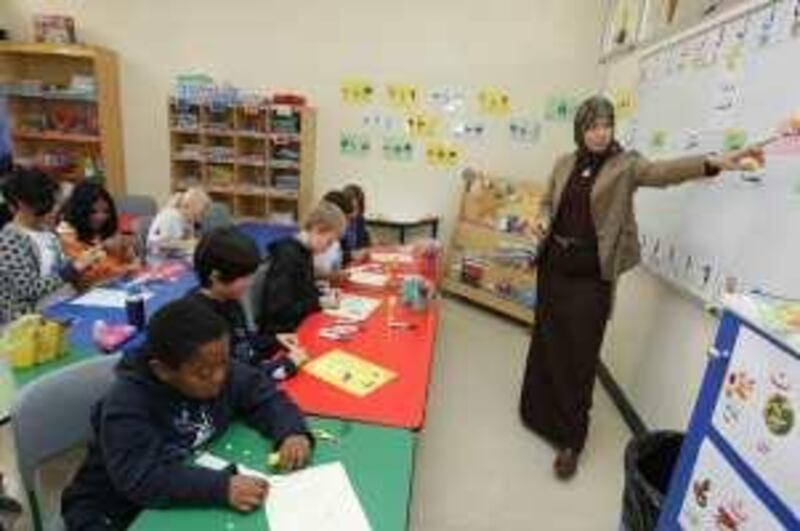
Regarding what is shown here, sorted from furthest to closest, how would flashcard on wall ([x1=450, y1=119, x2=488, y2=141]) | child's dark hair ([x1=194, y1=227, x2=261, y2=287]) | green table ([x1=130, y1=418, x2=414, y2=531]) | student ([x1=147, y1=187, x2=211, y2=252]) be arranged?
flashcard on wall ([x1=450, y1=119, x2=488, y2=141])
student ([x1=147, y1=187, x2=211, y2=252])
child's dark hair ([x1=194, y1=227, x2=261, y2=287])
green table ([x1=130, y1=418, x2=414, y2=531])

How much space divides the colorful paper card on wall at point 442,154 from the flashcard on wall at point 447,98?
30 cm

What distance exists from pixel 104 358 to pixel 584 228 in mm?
2024

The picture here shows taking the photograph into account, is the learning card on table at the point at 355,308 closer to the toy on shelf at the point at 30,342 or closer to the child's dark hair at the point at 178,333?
the toy on shelf at the point at 30,342

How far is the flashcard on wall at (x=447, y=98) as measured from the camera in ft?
17.5

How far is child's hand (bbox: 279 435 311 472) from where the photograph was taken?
4.68 feet

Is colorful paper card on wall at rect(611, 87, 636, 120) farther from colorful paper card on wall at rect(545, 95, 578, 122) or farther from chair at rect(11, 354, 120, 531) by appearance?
chair at rect(11, 354, 120, 531)

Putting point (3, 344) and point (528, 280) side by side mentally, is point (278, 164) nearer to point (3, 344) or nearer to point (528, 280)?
point (528, 280)

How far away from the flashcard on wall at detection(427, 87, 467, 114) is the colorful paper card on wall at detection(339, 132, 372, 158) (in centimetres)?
68

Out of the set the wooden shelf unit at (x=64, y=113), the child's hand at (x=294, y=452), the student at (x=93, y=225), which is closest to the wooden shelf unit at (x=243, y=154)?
the wooden shelf unit at (x=64, y=113)

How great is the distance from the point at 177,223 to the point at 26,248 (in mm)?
1202

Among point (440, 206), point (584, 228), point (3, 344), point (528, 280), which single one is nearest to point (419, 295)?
point (584, 228)

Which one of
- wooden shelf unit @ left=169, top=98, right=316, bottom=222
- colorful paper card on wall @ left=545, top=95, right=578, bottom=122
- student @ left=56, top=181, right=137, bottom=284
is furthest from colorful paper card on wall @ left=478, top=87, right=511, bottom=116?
student @ left=56, top=181, right=137, bottom=284

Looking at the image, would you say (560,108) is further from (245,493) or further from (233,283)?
(245,493)

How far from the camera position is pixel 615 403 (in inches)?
143
